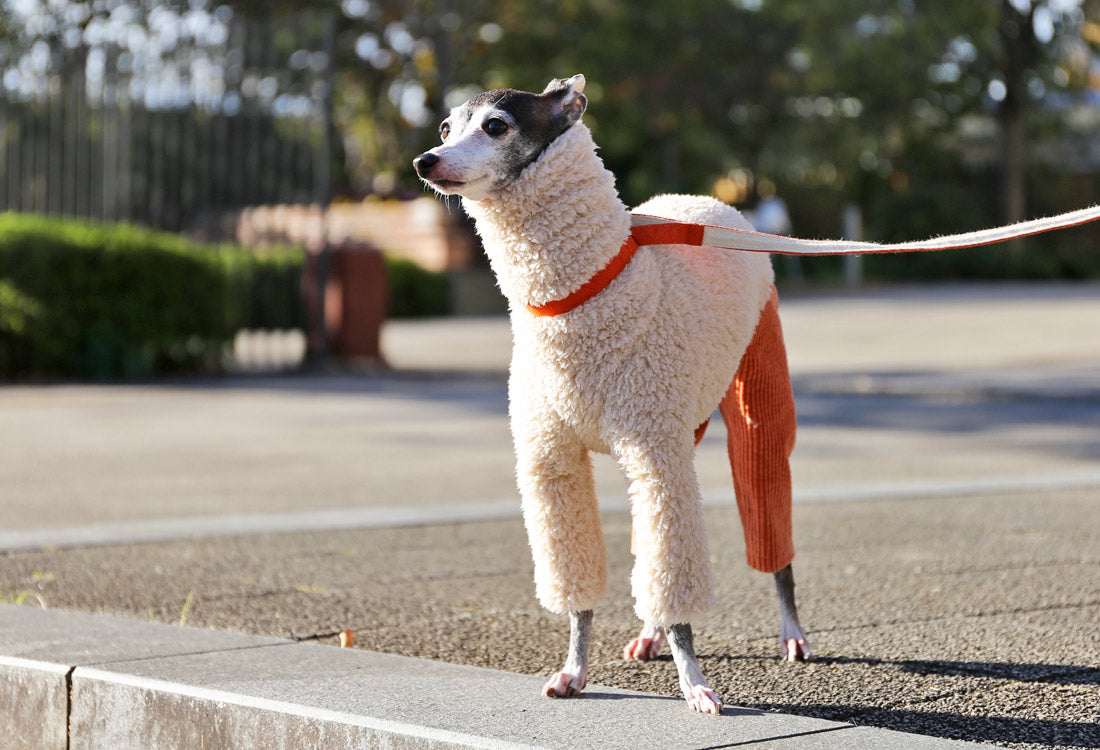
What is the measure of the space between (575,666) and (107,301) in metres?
11.5

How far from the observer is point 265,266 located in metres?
15.7

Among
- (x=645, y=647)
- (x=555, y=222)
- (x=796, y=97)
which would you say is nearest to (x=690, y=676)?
(x=645, y=647)

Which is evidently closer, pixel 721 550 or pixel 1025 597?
pixel 1025 597

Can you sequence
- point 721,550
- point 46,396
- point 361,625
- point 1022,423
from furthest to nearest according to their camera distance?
1. point 46,396
2. point 1022,423
3. point 721,550
4. point 361,625

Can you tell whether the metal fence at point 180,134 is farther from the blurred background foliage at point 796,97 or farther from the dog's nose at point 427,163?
the dog's nose at point 427,163

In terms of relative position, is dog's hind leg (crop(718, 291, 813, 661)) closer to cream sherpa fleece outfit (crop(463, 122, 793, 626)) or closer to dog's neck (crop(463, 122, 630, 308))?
cream sherpa fleece outfit (crop(463, 122, 793, 626))

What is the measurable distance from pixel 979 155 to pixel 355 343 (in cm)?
2504

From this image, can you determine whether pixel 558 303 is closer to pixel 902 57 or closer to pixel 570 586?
pixel 570 586

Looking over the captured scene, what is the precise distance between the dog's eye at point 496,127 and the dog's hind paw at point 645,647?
56.0 inches

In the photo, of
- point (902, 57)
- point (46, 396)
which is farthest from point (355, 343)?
point (902, 57)

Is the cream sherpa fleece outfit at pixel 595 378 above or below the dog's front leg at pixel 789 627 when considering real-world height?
above

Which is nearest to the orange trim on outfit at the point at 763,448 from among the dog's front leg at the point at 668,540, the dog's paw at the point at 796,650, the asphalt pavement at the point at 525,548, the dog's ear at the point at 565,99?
the dog's paw at the point at 796,650

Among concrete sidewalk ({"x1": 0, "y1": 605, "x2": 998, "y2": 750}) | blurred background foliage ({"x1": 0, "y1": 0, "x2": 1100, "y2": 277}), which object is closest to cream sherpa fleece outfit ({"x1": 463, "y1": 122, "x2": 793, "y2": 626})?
concrete sidewalk ({"x1": 0, "y1": 605, "x2": 998, "y2": 750})

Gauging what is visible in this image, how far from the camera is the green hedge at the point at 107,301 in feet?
44.1
